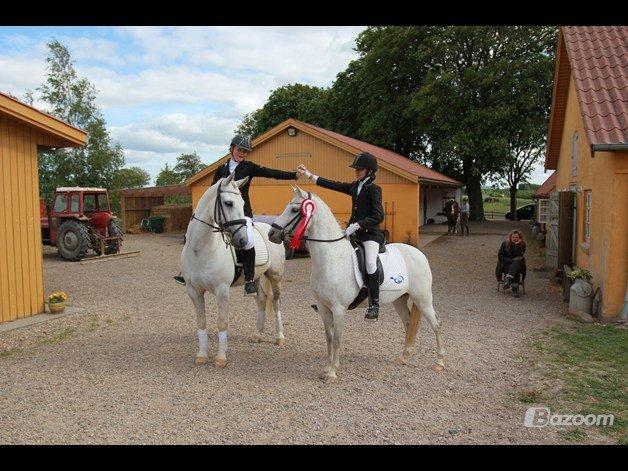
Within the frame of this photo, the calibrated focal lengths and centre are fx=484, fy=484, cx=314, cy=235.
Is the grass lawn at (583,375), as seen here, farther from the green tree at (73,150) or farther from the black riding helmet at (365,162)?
the green tree at (73,150)

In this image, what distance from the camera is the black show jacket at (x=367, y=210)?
5.28 m

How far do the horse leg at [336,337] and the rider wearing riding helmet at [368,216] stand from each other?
0.31m

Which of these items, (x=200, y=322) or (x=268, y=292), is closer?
(x=200, y=322)

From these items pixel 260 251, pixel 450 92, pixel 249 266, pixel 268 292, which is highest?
pixel 450 92

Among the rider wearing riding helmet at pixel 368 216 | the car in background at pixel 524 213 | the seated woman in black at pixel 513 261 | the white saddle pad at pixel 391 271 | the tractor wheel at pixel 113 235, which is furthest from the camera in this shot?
the car in background at pixel 524 213

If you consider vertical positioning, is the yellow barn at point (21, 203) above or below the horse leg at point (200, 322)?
above

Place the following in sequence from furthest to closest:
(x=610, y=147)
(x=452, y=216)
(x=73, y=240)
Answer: (x=452, y=216), (x=73, y=240), (x=610, y=147)

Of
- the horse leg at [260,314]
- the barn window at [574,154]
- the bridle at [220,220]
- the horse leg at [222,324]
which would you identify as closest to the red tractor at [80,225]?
the horse leg at [260,314]

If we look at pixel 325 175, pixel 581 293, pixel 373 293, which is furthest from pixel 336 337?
pixel 325 175

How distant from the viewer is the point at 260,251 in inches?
252

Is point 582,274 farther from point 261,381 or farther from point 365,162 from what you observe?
point 261,381

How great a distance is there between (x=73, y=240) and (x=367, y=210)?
12785 millimetres

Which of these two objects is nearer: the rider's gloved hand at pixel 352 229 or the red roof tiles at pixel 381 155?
the rider's gloved hand at pixel 352 229

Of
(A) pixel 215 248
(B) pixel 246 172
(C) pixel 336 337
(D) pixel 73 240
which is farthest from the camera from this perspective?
(D) pixel 73 240
